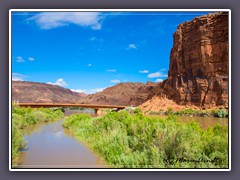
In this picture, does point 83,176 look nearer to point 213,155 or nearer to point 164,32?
point 213,155

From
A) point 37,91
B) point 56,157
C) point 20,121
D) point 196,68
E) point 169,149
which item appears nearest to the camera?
point 169,149

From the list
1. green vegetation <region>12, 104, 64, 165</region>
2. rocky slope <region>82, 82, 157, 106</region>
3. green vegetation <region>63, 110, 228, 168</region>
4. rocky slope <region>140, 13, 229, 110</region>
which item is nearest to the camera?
green vegetation <region>63, 110, 228, 168</region>

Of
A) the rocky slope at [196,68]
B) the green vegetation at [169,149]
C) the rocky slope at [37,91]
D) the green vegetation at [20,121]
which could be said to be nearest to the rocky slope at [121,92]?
the rocky slope at [37,91]

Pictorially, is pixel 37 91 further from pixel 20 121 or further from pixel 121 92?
pixel 121 92

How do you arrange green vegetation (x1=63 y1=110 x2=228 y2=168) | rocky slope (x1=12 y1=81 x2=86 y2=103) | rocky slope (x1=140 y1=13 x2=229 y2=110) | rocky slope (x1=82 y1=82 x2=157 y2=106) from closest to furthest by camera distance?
green vegetation (x1=63 y1=110 x2=228 y2=168)
rocky slope (x1=12 y1=81 x2=86 y2=103)
rocky slope (x1=82 y1=82 x2=157 y2=106)
rocky slope (x1=140 y1=13 x2=229 y2=110)

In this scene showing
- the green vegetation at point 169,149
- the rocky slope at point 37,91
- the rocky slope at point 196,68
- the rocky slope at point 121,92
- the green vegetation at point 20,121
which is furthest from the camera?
the rocky slope at point 196,68

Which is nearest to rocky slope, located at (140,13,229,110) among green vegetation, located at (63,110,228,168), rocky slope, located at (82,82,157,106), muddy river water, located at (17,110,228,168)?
rocky slope, located at (82,82,157,106)

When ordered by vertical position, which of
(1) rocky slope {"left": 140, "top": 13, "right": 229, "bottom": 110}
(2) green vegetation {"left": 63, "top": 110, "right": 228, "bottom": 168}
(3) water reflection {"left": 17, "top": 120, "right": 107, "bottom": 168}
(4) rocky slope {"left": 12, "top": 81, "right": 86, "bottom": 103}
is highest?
(1) rocky slope {"left": 140, "top": 13, "right": 229, "bottom": 110}

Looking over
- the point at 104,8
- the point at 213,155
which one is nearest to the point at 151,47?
the point at 104,8

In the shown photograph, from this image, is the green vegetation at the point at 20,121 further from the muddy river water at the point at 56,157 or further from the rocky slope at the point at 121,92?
the rocky slope at the point at 121,92

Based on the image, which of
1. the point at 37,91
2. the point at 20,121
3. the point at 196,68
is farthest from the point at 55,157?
the point at 196,68

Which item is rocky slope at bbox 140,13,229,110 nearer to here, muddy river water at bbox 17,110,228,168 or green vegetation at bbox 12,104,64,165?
green vegetation at bbox 12,104,64,165

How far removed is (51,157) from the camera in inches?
265
